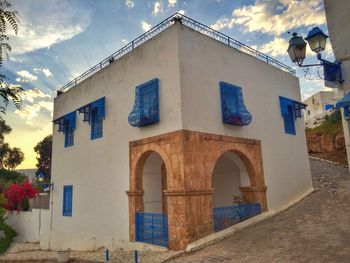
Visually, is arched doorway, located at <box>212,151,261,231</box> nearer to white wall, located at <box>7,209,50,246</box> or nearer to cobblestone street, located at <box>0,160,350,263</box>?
cobblestone street, located at <box>0,160,350,263</box>

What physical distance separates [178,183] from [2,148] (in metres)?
35.4

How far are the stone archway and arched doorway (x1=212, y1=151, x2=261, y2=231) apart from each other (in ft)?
2.42

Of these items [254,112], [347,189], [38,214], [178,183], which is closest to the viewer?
[178,183]

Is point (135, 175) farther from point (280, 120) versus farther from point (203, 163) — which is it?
point (280, 120)

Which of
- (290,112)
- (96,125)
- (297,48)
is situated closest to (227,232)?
(297,48)

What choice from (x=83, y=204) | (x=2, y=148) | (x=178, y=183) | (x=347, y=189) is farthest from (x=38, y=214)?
(x=2, y=148)

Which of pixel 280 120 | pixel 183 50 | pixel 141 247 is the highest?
pixel 183 50

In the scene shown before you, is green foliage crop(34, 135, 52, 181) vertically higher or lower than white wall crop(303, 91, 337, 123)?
lower

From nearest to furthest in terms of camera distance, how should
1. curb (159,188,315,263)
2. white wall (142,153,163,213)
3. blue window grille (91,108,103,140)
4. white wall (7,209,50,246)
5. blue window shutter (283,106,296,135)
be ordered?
curb (159,188,315,263) → white wall (142,153,163,213) → blue window grille (91,108,103,140) → blue window shutter (283,106,296,135) → white wall (7,209,50,246)

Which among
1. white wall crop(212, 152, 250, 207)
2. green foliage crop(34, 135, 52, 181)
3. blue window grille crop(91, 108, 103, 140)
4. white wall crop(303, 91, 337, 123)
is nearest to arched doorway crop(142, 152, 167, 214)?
blue window grille crop(91, 108, 103, 140)

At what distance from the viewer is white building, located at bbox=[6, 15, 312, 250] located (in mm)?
8898

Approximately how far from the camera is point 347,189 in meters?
12.2

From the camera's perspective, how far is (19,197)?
2014 centimetres

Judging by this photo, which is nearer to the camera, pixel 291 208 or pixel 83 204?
pixel 291 208
